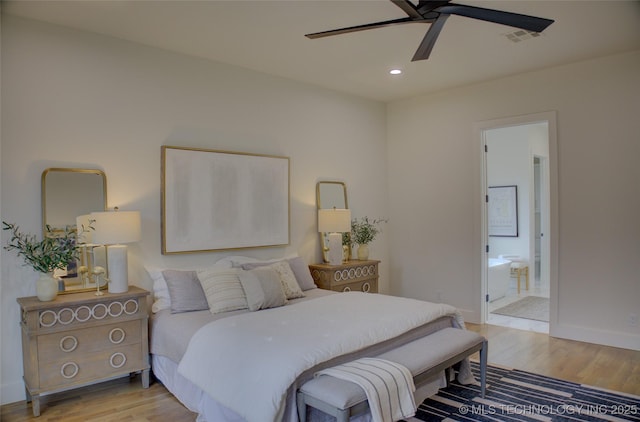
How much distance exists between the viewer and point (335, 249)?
5066 mm

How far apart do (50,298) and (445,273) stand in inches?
171

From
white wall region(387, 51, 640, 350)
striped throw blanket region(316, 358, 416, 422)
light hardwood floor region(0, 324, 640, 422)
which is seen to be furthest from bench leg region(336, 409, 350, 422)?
white wall region(387, 51, 640, 350)

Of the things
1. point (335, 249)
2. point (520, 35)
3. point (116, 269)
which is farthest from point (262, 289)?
point (520, 35)

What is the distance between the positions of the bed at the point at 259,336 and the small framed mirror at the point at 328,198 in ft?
3.49

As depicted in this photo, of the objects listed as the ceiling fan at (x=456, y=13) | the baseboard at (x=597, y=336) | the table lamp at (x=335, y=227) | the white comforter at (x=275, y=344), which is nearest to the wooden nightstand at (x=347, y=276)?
the table lamp at (x=335, y=227)

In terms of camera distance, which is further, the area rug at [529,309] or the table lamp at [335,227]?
the area rug at [529,309]

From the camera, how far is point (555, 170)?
4.77 m

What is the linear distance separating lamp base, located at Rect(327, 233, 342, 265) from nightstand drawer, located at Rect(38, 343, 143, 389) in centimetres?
226

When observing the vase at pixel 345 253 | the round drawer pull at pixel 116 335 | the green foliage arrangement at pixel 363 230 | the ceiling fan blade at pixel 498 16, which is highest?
the ceiling fan blade at pixel 498 16

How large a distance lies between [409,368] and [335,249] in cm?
245

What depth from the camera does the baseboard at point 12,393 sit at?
3264mm

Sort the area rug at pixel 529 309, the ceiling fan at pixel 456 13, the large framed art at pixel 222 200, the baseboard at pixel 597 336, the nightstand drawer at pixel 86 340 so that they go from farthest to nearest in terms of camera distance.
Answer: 1. the area rug at pixel 529 309
2. the baseboard at pixel 597 336
3. the large framed art at pixel 222 200
4. the nightstand drawer at pixel 86 340
5. the ceiling fan at pixel 456 13

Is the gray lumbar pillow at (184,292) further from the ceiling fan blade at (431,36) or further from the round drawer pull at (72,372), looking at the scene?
the ceiling fan blade at (431,36)

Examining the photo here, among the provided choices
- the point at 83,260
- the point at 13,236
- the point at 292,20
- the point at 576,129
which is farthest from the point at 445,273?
the point at 13,236
